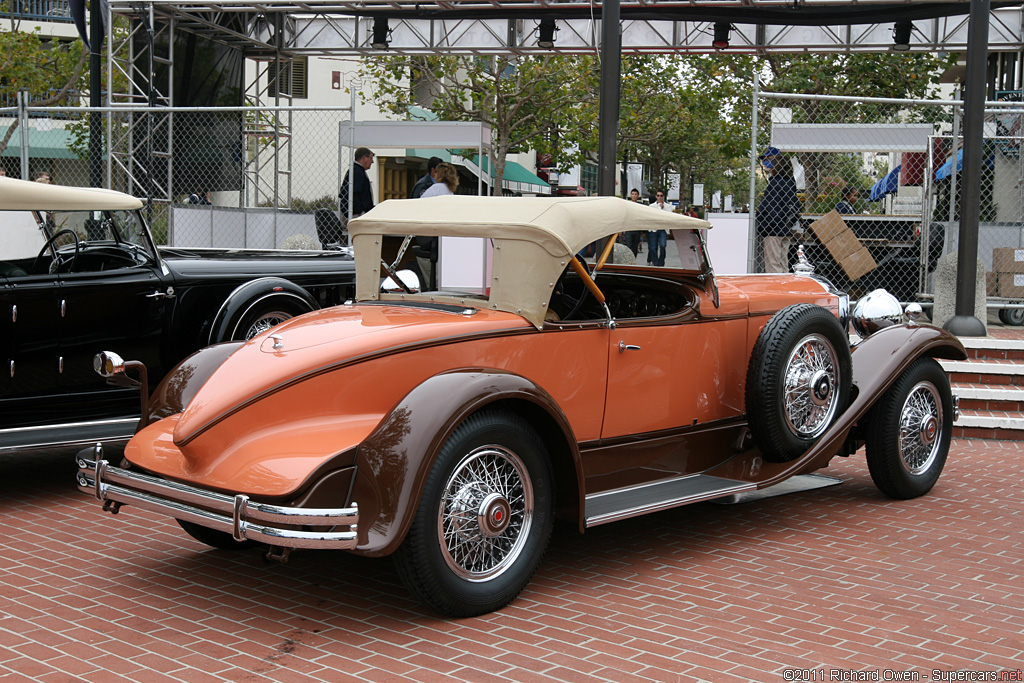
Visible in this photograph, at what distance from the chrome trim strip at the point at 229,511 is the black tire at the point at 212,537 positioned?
0.54 metres

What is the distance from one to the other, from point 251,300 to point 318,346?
3320 millimetres

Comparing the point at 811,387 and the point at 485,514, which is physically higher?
the point at 811,387

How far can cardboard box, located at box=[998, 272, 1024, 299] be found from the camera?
11.5 metres

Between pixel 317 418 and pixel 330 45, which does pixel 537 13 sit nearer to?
pixel 330 45

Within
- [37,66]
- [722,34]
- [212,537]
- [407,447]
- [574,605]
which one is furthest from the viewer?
[37,66]

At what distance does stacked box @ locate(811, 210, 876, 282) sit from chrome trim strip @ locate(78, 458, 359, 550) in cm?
959

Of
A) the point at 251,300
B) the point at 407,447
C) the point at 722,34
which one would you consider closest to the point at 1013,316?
the point at 722,34

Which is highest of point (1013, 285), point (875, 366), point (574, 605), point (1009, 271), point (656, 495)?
point (1009, 271)

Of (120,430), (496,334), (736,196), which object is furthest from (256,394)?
(736,196)

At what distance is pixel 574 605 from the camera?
4375 mm

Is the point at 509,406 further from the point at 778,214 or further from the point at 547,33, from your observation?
the point at 547,33

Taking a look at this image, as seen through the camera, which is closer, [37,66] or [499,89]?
[499,89]

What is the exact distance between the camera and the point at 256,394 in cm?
425

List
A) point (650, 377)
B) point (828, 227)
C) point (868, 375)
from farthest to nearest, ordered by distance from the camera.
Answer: point (828, 227), point (868, 375), point (650, 377)
